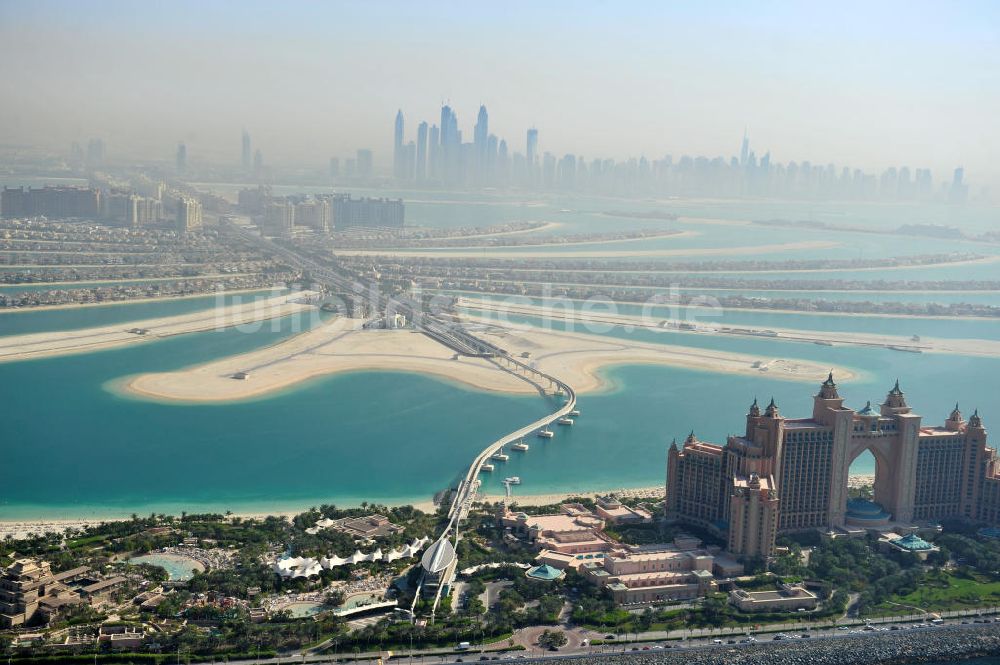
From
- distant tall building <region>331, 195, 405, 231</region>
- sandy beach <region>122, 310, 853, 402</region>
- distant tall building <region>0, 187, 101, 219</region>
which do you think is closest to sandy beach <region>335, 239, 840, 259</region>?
distant tall building <region>331, 195, 405, 231</region>

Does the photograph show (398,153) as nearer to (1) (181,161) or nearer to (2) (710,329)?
(1) (181,161)

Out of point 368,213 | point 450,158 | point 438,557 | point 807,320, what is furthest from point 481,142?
point 438,557

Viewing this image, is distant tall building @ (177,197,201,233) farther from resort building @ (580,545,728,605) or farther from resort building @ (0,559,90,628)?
resort building @ (580,545,728,605)

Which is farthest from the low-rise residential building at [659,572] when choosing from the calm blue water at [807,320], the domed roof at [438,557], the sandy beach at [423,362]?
the calm blue water at [807,320]

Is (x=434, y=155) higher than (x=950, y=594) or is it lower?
higher

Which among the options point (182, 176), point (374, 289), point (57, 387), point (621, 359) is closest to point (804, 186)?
→ point (182, 176)

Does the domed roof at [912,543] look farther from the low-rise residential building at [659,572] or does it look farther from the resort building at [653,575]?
the resort building at [653,575]
